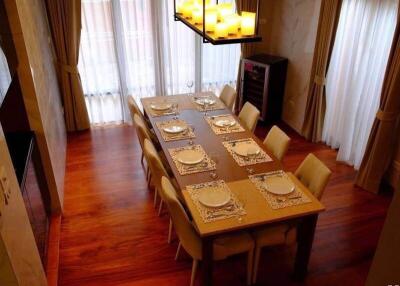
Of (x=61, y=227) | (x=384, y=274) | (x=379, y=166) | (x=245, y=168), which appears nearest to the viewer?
(x=384, y=274)

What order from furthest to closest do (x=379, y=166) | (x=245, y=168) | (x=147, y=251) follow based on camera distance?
(x=379, y=166) → (x=147, y=251) → (x=245, y=168)

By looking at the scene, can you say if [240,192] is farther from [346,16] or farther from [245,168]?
[346,16]

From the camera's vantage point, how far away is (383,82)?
3479mm

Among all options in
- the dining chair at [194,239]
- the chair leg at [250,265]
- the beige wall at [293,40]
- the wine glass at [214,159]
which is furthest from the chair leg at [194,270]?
the beige wall at [293,40]

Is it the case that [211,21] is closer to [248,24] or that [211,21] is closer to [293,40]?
[248,24]

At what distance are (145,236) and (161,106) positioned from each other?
146cm

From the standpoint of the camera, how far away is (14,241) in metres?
1.68

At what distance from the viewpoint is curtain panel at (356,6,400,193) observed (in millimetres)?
3324

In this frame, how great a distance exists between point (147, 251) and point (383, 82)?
273cm

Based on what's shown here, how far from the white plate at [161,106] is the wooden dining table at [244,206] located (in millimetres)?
402

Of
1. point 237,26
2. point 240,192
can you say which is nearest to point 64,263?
point 240,192

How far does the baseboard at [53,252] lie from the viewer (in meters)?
2.81

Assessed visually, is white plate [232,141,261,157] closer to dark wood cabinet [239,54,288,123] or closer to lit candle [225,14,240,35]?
lit candle [225,14,240,35]

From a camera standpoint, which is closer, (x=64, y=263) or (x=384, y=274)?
(x=384, y=274)
